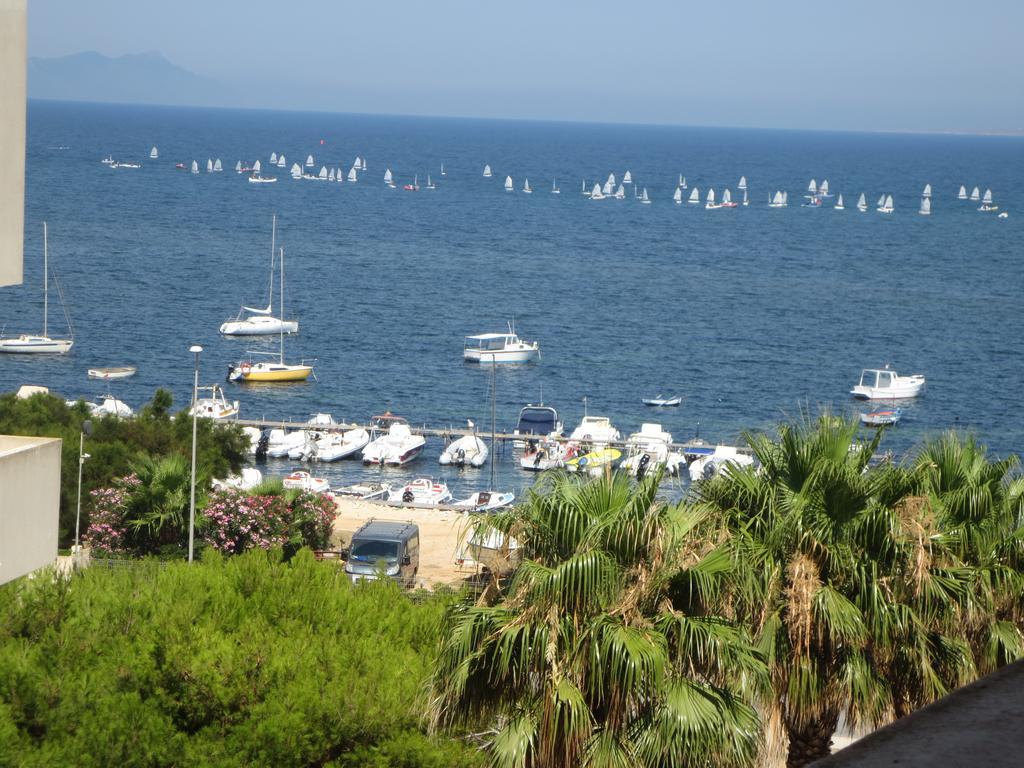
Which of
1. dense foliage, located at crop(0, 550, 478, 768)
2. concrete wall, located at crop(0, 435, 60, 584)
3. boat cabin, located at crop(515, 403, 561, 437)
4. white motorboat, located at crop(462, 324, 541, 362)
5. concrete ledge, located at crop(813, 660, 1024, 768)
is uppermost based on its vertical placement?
concrete ledge, located at crop(813, 660, 1024, 768)

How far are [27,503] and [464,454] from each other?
156ft

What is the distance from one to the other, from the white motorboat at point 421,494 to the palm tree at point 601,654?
35.8 m

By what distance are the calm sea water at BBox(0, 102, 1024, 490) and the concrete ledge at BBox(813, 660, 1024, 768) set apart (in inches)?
1047

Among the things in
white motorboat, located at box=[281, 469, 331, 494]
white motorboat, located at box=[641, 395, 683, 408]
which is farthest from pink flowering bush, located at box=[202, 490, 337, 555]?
white motorboat, located at box=[641, 395, 683, 408]

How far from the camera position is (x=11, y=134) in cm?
597

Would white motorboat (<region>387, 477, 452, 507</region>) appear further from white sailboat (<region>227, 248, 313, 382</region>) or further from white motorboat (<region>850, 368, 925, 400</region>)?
white motorboat (<region>850, 368, 925, 400</region>)

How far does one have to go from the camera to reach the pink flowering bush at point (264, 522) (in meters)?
27.5

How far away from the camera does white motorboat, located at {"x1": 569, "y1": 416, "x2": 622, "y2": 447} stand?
179 ft

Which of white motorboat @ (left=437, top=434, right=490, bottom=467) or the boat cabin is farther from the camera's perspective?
the boat cabin

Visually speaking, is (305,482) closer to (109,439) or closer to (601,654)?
(109,439)

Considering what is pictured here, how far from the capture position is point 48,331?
3027 inches

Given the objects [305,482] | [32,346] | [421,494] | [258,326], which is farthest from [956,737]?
[258,326]

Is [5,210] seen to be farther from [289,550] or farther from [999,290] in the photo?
[999,290]

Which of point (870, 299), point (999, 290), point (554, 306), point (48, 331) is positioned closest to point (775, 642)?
point (48, 331)
